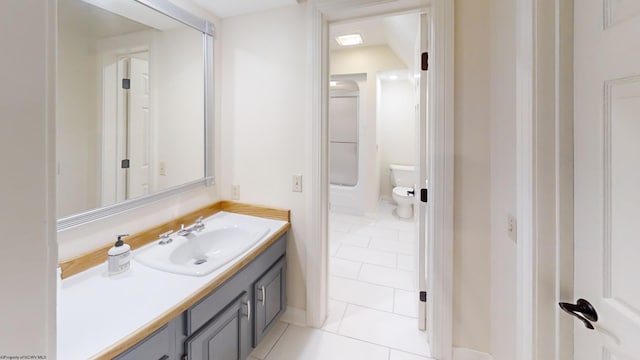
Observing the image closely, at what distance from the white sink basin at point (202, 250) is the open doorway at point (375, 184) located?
92 cm

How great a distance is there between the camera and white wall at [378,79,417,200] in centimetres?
522

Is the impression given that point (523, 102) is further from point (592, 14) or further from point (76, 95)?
point (76, 95)

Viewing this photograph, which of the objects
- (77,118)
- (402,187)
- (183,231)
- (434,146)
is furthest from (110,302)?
(402,187)

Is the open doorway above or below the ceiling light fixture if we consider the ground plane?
below

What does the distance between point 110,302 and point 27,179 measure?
0.93 m

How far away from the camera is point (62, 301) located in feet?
3.24

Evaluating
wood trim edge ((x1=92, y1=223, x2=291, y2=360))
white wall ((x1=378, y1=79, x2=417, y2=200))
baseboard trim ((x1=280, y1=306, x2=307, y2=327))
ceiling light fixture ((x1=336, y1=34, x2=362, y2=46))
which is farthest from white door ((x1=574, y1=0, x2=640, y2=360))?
white wall ((x1=378, y1=79, x2=417, y2=200))

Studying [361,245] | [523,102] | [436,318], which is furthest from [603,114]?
[361,245]

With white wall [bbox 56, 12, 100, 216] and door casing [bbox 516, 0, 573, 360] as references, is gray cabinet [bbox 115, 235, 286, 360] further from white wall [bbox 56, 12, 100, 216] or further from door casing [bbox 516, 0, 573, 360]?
door casing [bbox 516, 0, 573, 360]

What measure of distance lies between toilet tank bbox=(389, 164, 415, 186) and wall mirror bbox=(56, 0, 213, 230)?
153 inches

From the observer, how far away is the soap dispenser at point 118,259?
46.0 inches

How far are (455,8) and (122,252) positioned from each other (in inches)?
82.8

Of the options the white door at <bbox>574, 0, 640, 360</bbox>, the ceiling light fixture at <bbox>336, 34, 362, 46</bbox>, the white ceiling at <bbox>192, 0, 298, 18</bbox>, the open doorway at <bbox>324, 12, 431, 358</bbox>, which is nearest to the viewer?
the white door at <bbox>574, 0, 640, 360</bbox>

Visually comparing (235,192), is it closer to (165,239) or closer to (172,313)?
(165,239)
